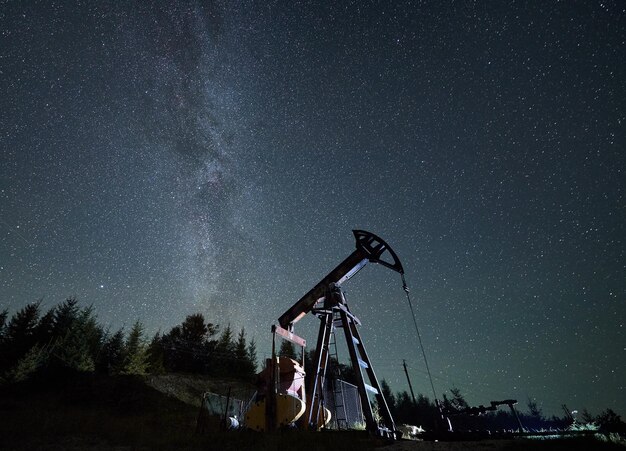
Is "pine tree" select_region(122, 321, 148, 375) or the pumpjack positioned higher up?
"pine tree" select_region(122, 321, 148, 375)

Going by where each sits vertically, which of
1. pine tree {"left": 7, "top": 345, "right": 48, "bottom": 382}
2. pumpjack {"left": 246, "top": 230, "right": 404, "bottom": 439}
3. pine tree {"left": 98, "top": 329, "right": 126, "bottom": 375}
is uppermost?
pine tree {"left": 98, "top": 329, "right": 126, "bottom": 375}

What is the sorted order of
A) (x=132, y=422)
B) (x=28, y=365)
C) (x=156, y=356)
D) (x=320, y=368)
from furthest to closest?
(x=156, y=356), (x=28, y=365), (x=132, y=422), (x=320, y=368)

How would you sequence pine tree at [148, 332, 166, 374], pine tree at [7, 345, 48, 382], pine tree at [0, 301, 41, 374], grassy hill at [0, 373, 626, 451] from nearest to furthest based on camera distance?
grassy hill at [0, 373, 626, 451] < pine tree at [7, 345, 48, 382] < pine tree at [0, 301, 41, 374] < pine tree at [148, 332, 166, 374]

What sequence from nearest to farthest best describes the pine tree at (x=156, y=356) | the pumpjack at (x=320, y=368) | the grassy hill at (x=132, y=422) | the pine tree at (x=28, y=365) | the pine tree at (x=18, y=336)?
the grassy hill at (x=132, y=422) < the pumpjack at (x=320, y=368) < the pine tree at (x=28, y=365) < the pine tree at (x=18, y=336) < the pine tree at (x=156, y=356)

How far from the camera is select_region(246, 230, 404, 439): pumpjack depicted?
9555 millimetres

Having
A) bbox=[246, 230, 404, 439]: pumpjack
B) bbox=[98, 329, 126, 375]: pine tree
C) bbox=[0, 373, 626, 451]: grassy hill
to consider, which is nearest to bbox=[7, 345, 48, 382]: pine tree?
bbox=[0, 373, 626, 451]: grassy hill

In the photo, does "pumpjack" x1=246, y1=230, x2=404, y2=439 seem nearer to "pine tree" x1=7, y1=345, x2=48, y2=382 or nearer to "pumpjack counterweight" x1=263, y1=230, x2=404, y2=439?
"pumpjack counterweight" x1=263, y1=230, x2=404, y2=439

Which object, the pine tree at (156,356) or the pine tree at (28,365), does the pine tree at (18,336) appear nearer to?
the pine tree at (28,365)

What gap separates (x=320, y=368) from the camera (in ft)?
37.2

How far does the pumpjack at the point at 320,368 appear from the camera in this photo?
9555 mm

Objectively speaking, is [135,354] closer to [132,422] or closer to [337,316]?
[132,422]

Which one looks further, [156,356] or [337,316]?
[156,356]

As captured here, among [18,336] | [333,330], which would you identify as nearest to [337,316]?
[333,330]

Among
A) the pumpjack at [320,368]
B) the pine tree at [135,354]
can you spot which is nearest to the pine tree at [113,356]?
the pine tree at [135,354]
